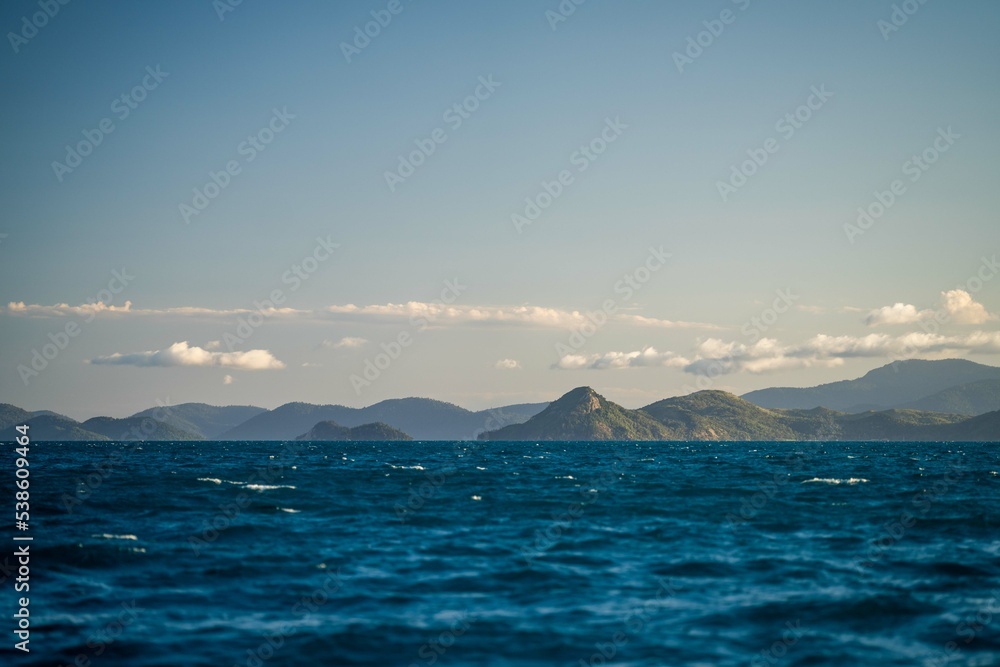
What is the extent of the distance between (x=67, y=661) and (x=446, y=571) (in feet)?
44.5

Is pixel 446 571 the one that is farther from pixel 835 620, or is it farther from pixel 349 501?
pixel 349 501

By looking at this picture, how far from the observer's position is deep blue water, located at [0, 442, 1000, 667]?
20984 millimetres

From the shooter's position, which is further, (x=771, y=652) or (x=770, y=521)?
(x=770, y=521)

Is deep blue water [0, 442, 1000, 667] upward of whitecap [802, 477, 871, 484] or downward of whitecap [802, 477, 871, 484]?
upward

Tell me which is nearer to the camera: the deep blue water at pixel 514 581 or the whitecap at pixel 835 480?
the deep blue water at pixel 514 581

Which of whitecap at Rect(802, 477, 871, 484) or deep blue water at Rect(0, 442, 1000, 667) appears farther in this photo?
whitecap at Rect(802, 477, 871, 484)

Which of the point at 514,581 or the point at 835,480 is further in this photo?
the point at 835,480

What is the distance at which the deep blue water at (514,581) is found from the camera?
21.0m

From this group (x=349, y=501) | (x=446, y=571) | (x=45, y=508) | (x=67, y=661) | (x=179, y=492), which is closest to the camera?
(x=67, y=661)

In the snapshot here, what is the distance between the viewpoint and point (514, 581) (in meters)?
28.4

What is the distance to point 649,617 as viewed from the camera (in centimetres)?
2377

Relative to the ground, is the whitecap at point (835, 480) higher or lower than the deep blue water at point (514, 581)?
lower

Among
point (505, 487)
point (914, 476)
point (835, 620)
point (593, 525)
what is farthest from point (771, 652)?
point (914, 476)

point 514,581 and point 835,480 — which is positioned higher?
point 514,581
